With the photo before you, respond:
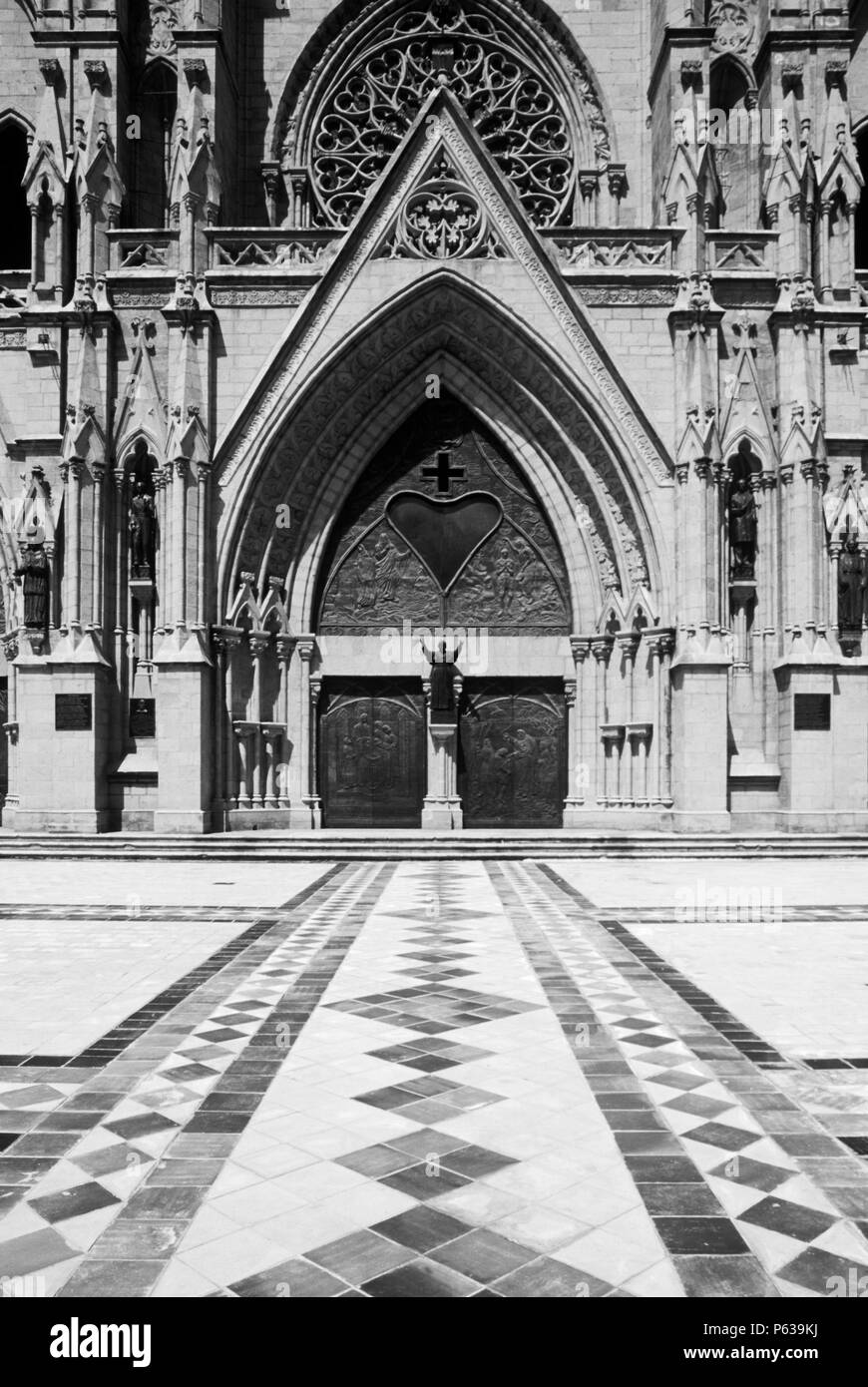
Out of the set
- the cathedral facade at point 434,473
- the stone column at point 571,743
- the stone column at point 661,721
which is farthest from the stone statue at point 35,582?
the stone column at point 661,721

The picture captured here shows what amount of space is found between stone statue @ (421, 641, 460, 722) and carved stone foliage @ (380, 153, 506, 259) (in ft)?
24.6

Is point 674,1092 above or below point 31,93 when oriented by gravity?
below

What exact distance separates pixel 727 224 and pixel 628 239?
3.43 m

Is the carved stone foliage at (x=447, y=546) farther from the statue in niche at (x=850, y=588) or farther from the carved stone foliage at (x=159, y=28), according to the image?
the carved stone foliage at (x=159, y=28)

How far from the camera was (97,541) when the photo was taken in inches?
782

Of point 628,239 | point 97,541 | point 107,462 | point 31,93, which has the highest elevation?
point 31,93

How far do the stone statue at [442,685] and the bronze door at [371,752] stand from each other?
63cm

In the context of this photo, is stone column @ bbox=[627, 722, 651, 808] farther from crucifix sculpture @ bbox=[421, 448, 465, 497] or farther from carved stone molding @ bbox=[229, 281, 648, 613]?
crucifix sculpture @ bbox=[421, 448, 465, 497]

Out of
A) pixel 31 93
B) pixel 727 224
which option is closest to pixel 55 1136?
pixel 727 224

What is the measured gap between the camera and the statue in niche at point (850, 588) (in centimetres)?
1980

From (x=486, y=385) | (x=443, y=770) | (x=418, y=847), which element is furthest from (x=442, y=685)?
(x=486, y=385)

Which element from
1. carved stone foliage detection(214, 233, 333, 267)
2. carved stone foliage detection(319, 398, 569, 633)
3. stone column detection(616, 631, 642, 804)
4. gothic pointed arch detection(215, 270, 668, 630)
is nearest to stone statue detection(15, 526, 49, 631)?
gothic pointed arch detection(215, 270, 668, 630)
